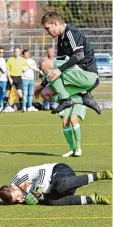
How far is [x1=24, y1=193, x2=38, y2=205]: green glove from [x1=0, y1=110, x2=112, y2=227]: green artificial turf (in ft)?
0.20

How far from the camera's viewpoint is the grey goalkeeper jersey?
7.94m

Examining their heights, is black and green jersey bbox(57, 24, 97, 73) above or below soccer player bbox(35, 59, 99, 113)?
above

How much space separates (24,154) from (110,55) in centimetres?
1232

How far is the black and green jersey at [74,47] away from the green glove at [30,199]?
10.8 ft

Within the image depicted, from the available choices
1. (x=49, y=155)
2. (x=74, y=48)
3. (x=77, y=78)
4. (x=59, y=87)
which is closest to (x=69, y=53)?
(x=74, y=48)

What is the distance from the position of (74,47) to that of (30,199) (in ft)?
11.5

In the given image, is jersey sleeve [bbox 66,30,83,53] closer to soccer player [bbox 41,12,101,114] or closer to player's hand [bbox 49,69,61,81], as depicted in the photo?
soccer player [bbox 41,12,101,114]

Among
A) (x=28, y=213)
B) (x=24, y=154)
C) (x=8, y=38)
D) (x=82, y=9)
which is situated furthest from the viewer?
(x=82, y=9)

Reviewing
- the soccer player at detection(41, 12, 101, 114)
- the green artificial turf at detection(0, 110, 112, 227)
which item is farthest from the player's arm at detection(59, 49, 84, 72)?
the green artificial turf at detection(0, 110, 112, 227)

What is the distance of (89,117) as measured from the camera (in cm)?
1861

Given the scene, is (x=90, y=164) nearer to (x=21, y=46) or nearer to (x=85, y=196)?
(x=85, y=196)

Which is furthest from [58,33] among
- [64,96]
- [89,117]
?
[89,117]

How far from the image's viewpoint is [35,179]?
8.11 m

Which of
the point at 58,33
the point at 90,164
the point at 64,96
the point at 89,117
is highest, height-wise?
the point at 58,33
